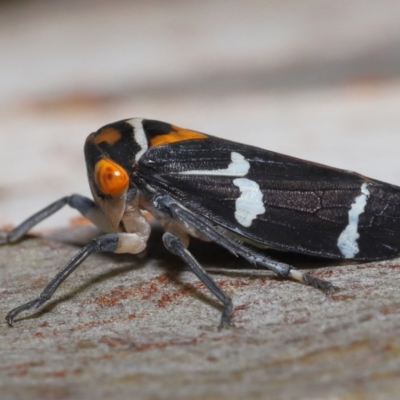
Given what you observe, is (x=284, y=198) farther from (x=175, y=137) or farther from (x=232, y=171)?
(x=175, y=137)

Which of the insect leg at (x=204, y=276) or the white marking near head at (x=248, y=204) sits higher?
the white marking near head at (x=248, y=204)

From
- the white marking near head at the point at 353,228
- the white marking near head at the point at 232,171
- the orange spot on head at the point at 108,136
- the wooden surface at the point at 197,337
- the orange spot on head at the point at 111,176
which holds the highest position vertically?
the orange spot on head at the point at 108,136

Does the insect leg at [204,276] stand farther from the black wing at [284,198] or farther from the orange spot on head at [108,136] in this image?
the orange spot on head at [108,136]

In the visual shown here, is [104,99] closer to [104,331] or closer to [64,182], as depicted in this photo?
[64,182]

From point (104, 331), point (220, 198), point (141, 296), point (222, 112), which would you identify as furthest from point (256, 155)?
point (222, 112)

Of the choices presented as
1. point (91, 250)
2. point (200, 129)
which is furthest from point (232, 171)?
point (200, 129)

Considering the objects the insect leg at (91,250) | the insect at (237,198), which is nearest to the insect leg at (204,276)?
the insect at (237,198)

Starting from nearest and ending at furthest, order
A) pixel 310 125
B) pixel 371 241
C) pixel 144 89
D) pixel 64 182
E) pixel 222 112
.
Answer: pixel 371 241 < pixel 64 182 < pixel 310 125 < pixel 222 112 < pixel 144 89

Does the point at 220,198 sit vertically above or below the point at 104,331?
above
